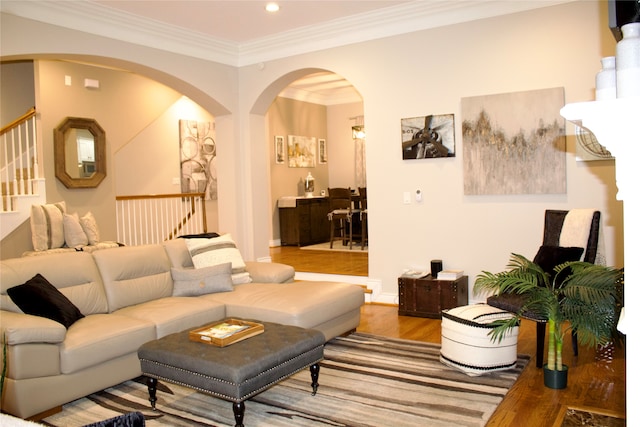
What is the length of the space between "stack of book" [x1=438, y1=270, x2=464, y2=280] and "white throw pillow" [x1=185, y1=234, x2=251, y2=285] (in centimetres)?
184

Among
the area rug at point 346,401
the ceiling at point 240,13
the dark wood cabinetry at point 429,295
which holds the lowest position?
the area rug at point 346,401

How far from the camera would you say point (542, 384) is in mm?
3287

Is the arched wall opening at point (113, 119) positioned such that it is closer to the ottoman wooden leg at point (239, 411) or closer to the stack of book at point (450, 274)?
the stack of book at point (450, 274)

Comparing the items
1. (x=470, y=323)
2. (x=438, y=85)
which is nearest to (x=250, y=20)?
(x=438, y=85)

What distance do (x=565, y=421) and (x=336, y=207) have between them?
710 centimetres

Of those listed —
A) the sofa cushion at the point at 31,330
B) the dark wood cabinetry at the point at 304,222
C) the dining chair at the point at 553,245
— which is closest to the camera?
the sofa cushion at the point at 31,330

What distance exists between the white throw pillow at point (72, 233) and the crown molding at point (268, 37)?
2.24 meters

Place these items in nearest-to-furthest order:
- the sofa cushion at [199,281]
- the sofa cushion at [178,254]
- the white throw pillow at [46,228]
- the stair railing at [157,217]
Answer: the sofa cushion at [199,281] → the sofa cushion at [178,254] → the white throw pillow at [46,228] → the stair railing at [157,217]

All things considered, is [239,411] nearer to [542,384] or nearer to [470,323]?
[470,323]

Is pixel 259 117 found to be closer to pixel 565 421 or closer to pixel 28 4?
pixel 28 4

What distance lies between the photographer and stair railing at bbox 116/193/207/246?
7.76 meters

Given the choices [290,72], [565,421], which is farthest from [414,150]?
[565,421]

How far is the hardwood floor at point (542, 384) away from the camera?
288cm

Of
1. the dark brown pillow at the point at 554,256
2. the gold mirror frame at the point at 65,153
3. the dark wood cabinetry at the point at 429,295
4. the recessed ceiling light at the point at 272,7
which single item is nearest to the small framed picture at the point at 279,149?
the gold mirror frame at the point at 65,153
